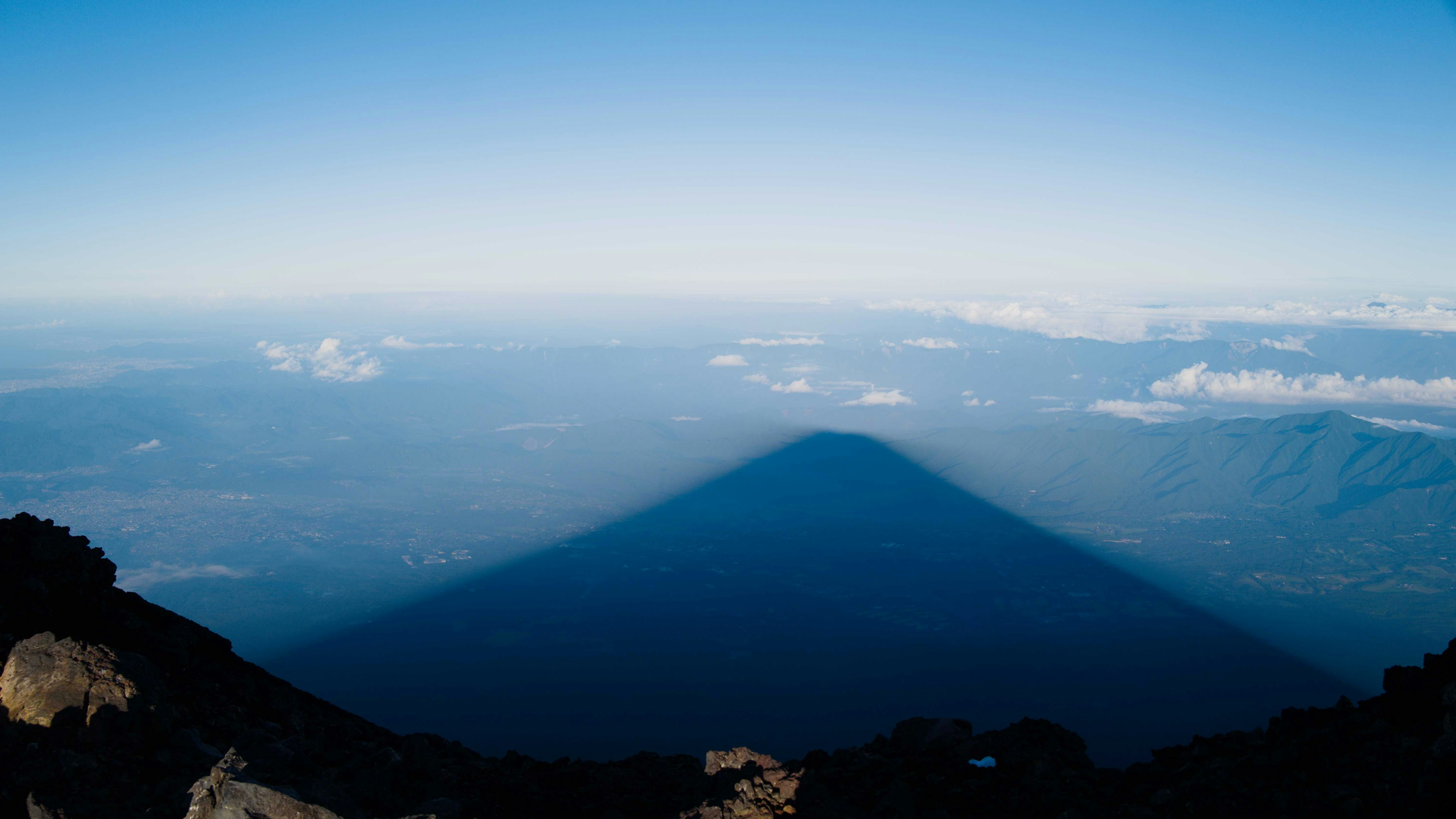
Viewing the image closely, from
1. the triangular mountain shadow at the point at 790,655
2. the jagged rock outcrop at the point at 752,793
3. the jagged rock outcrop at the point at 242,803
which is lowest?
the triangular mountain shadow at the point at 790,655

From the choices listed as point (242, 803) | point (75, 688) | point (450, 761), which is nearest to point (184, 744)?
point (75, 688)

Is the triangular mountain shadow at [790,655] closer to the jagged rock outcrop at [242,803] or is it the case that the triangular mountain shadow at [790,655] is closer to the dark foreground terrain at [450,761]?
the dark foreground terrain at [450,761]

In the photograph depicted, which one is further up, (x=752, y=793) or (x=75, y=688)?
(x=75, y=688)

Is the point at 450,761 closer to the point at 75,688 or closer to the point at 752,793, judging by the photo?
the point at 75,688

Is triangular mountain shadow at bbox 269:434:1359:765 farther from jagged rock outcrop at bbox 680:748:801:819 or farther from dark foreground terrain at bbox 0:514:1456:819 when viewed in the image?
jagged rock outcrop at bbox 680:748:801:819

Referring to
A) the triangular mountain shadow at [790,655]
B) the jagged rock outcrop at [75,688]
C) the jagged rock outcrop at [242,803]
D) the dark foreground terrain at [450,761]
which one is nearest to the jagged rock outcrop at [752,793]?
the dark foreground terrain at [450,761]

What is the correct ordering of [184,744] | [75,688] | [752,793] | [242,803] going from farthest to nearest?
1. [752,793]
2. [184,744]
3. [75,688]
4. [242,803]
